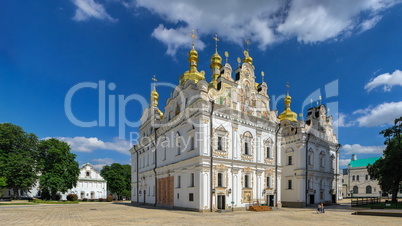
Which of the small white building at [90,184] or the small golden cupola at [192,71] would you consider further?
the small white building at [90,184]

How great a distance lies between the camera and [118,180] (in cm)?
6662

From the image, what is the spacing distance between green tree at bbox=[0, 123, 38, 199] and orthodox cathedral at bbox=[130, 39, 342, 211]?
18.7m

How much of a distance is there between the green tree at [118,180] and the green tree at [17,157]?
74.1 feet

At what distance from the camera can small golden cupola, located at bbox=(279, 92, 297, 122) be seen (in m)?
40.9

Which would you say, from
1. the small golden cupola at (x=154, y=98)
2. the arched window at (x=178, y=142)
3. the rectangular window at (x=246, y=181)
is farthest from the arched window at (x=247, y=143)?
the small golden cupola at (x=154, y=98)

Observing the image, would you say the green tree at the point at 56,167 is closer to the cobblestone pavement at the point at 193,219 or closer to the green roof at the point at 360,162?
the cobblestone pavement at the point at 193,219

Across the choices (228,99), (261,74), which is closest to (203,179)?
(228,99)

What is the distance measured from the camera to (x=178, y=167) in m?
28.8

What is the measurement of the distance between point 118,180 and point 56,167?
2216 cm

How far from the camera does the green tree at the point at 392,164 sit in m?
30.7

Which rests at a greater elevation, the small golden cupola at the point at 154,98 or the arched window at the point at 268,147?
the small golden cupola at the point at 154,98

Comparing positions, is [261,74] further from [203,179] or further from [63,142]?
[63,142]

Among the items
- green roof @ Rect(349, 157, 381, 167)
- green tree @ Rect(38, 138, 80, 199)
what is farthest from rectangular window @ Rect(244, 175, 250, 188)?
green roof @ Rect(349, 157, 381, 167)

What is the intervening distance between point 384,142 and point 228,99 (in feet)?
70.2
